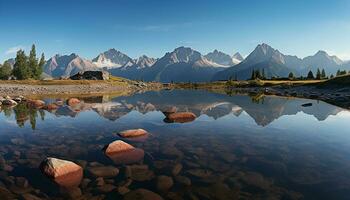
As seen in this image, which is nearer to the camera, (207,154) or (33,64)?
(207,154)

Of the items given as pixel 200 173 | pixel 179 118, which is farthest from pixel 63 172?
pixel 179 118

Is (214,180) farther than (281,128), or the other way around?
(281,128)

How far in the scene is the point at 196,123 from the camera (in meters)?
35.1

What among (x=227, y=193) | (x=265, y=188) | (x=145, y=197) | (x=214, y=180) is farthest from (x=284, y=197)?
(x=145, y=197)

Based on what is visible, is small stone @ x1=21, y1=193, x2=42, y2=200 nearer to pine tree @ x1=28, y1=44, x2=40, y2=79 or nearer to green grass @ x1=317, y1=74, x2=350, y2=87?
green grass @ x1=317, y1=74, x2=350, y2=87

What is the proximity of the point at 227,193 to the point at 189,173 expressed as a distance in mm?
3344

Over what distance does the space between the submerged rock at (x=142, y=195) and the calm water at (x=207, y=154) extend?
374 millimetres

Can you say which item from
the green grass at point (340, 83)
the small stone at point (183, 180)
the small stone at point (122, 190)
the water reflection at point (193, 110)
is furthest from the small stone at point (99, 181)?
the green grass at point (340, 83)

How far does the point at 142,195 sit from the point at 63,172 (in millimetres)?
5417

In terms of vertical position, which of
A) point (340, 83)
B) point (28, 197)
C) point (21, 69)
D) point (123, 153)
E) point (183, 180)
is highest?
point (21, 69)

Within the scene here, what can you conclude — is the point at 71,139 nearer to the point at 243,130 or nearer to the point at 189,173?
the point at 189,173

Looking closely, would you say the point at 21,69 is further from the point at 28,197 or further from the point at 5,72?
the point at 28,197

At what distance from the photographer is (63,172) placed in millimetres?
16547

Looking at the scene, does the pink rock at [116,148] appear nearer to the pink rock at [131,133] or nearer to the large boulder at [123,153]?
the large boulder at [123,153]
